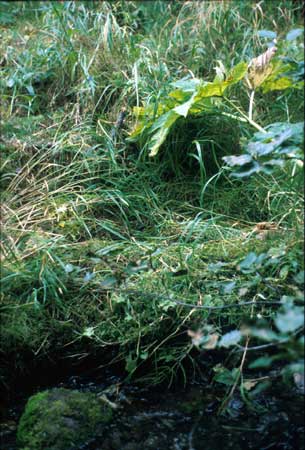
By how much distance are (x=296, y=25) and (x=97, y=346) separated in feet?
8.00

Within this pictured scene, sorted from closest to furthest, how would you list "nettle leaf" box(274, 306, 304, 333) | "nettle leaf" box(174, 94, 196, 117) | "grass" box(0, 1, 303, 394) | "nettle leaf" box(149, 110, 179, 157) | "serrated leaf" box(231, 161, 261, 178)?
"nettle leaf" box(274, 306, 304, 333) < "serrated leaf" box(231, 161, 261, 178) < "grass" box(0, 1, 303, 394) < "nettle leaf" box(174, 94, 196, 117) < "nettle leaf" box(149, 110, 179, 157)

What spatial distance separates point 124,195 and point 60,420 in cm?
122

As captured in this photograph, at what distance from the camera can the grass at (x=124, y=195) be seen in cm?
248

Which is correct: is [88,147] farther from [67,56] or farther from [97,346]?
[97,346]

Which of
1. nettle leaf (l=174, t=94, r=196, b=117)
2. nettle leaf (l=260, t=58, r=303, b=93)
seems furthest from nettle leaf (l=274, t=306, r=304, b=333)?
nettle leaf (l=260, t=58, r=303, b=93)

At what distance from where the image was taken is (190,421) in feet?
7.22

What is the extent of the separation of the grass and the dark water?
10 cm

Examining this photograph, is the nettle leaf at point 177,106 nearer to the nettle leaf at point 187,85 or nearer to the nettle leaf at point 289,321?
the nettle leaf at point 187,85

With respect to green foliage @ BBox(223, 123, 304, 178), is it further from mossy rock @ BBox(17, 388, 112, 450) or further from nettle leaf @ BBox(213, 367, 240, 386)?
mossy rock @ BBox(17, 388, 112, 450)

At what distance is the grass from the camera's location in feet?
8.14

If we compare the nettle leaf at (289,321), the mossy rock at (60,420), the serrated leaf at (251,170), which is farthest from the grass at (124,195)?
the nettle leaf at (289,321)

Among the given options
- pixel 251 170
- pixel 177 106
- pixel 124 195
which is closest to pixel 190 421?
pixel 251 170

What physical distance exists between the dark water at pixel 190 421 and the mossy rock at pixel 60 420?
3cm

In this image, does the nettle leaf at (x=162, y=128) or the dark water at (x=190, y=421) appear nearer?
the dark water at (x=190, y=421)
